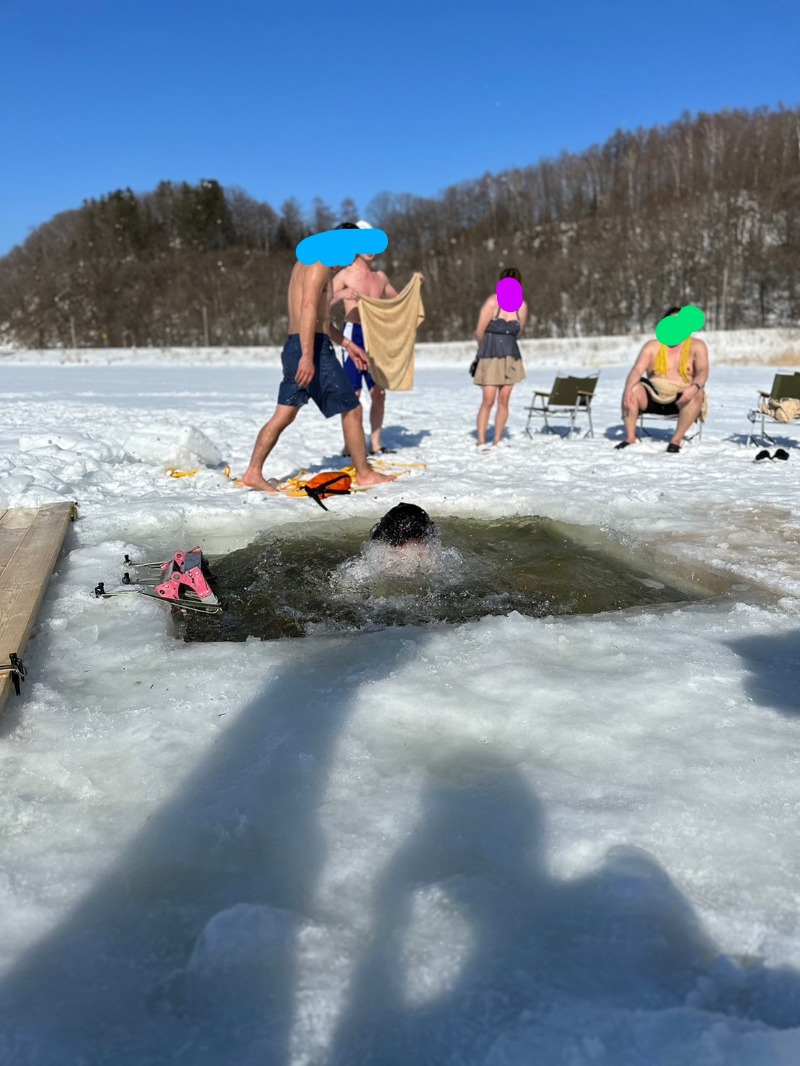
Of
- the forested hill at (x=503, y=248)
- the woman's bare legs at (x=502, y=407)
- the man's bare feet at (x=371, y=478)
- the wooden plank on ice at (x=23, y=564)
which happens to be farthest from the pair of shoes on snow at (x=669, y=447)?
the forested hill at (x=503, y=248)

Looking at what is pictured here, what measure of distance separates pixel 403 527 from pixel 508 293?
4292 millimetres

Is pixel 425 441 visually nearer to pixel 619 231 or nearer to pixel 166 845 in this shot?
pixel 166 845

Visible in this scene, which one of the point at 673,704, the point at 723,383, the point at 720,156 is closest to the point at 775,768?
the point at 673,704

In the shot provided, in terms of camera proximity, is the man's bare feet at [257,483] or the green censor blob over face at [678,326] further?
the green censor blob over face at [678,326]

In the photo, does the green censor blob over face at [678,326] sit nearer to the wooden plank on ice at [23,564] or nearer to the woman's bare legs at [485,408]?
the woman's bare legs at [485,408]

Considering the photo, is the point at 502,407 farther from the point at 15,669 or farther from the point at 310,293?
the point at 15,669

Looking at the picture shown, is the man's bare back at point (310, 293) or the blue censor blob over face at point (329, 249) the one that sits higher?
the blue censor blob over face at point (329, 249)

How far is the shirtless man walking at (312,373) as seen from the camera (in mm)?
5059

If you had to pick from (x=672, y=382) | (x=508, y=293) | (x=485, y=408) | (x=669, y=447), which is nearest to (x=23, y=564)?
(x=485, y=408)

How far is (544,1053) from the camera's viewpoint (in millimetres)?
1162

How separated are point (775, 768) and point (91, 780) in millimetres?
1798

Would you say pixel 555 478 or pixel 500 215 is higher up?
pixel 500 215

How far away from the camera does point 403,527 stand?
3.74 metres

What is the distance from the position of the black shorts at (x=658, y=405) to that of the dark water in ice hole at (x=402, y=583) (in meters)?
3.78
